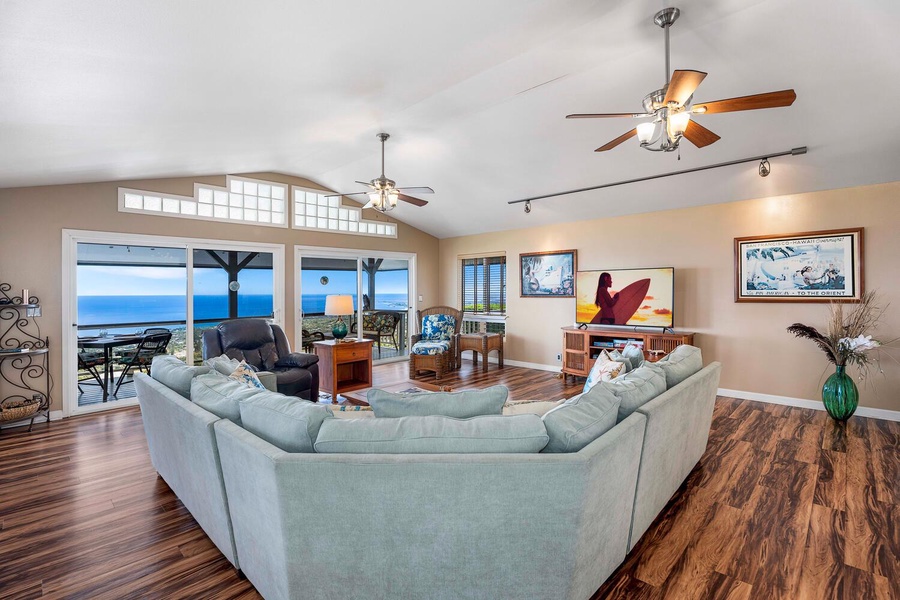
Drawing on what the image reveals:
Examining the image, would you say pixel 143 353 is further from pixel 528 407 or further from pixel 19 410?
pixel 528 407

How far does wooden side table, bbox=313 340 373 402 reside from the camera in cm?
493

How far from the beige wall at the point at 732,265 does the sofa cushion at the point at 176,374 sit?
5265 millimetres

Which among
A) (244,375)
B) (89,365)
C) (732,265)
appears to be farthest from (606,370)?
(89,365)

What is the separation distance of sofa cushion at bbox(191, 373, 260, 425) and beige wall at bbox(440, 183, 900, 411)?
532 cm

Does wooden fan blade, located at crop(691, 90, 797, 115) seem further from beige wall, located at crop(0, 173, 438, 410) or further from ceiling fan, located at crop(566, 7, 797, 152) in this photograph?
beige wall, located at crop(0, 173, 438, 410)

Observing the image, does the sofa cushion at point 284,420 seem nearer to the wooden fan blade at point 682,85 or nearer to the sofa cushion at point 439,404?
the sofa cushion at point 439,404

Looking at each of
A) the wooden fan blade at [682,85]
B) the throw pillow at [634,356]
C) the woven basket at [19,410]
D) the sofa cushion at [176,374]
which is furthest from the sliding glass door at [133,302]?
the wooden fan blade at [682,85]

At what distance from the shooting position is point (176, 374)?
244 cm

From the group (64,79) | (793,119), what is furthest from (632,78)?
(64,79)

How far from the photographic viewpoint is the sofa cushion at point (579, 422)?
1545 millimetres

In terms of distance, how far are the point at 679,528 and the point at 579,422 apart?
1.32m

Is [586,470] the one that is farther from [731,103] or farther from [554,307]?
[554,307]

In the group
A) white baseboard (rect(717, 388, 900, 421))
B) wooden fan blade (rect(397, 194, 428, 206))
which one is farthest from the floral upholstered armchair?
white baseboard (rect(717, 388, 900, 421))

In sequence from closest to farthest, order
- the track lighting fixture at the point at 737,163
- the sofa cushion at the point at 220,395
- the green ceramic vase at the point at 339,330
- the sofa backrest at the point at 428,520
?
the sofa backrest at the point at 428,520 < the sofa cushion at the point at 220,395 < the track lighting fixture at the point at 737,163 < the green ceramic vase at the point at 339,330
